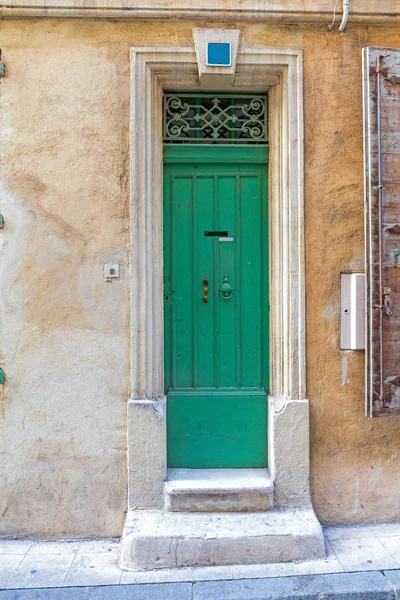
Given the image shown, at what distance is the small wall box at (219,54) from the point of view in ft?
12.0

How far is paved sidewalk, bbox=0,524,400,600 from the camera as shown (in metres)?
3.18

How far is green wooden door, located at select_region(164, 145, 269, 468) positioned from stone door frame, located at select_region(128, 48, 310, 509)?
0.18 meters

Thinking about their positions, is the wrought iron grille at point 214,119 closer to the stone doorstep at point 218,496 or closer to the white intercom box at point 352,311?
the white intercom box at point 352,311

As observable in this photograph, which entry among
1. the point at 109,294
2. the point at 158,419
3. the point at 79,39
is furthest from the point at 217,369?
the point at 79,39

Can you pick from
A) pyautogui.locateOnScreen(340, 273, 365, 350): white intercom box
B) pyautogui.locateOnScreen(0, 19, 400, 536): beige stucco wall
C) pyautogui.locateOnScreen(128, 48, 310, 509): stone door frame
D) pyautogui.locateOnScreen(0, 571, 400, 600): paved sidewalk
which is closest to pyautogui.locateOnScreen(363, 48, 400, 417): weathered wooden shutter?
pyautogui.locateOnScreen(340, 273, 365, 350): white intercom box

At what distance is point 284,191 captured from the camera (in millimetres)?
3764

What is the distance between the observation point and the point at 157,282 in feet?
12.5

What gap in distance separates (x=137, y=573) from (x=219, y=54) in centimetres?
384

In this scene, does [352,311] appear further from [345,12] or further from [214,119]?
[345,12]

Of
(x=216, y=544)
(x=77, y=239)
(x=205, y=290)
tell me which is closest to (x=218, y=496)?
(x=216, y=544)

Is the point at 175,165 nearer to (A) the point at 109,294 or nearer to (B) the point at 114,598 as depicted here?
(A) the point at 109,294

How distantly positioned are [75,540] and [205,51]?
12.8ft

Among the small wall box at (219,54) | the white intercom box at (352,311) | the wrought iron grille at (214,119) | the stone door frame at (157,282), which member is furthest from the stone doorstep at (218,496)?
the small wall box at (219,54)

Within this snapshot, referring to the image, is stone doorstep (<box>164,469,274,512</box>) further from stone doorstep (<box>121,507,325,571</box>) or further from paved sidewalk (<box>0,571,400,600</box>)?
paved sidewalk (<box>0,571,400,600</box>)
